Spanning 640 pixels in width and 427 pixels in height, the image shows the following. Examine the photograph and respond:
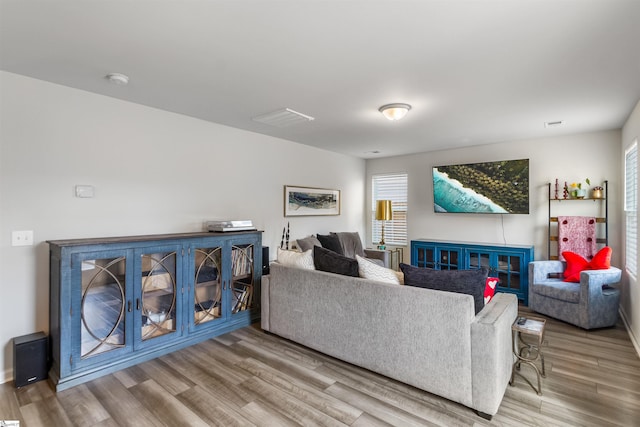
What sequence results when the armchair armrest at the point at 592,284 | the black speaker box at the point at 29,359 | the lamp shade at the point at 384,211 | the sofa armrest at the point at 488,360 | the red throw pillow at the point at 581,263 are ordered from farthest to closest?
the lamp shade at the point at 384,211 < the red throw pillow at the point at 581,263 < the armchair armrest at the point at 592,284 < the black speaker box at the point at 29,359 < the sofa armrest at the point at 488,360

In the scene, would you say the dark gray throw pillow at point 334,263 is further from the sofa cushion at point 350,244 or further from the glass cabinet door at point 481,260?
the glass cabinet door at point 481,260

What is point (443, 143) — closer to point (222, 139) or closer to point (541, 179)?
point (541, 179)

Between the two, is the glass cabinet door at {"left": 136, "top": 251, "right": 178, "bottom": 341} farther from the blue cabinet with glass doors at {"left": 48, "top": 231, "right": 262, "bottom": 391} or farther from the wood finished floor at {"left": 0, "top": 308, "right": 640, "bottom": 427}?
the wood finished floor at {"left": 0, "top": 308, "right": 640, "bottom": 427}

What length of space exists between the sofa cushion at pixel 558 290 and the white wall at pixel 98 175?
142 inches

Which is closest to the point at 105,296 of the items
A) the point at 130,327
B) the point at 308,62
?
the point at 130,327

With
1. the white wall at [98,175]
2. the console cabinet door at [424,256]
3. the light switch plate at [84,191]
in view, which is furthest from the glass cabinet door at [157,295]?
the console cabinet door at [424,256]

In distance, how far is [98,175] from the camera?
289 centimetres

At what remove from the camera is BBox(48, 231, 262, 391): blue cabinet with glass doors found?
237cm

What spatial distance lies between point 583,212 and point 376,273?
3.58 metres

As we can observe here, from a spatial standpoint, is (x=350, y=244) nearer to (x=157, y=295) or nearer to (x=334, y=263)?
(x=334, y=263)

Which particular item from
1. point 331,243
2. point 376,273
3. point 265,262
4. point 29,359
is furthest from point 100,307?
point 331,243

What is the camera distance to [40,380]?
2.42 meters

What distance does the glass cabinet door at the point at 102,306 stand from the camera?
2.45m

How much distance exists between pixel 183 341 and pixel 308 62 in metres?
2.70
